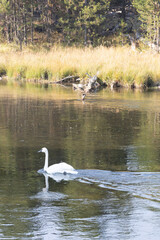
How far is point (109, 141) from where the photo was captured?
11180mm

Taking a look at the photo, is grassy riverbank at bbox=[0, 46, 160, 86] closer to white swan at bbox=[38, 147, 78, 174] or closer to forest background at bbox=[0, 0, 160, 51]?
forest background at bbox=[0, 0, 160, 51]

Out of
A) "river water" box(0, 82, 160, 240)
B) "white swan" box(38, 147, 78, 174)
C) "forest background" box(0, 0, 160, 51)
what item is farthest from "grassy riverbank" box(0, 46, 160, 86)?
"white swan" box(38, 147, 78, 174)

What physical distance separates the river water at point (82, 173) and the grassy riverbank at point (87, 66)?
647cm

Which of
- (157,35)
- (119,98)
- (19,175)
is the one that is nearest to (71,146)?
(19,175)

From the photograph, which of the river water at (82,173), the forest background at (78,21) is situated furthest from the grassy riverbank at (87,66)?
the forest background at (78,21)

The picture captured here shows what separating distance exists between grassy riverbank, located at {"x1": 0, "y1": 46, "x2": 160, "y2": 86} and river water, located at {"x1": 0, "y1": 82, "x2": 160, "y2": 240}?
6.47 metres

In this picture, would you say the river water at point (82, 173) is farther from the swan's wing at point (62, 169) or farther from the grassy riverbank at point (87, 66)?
the grassy riverbank at point (87, 66)

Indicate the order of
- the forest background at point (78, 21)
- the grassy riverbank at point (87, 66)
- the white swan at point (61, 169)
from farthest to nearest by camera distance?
the forest background at point (78, 21), the grassy riverbank at point (87, 66), the white swan at point (61, 169)

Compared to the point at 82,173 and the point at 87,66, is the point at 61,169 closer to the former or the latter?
the point at 82,173

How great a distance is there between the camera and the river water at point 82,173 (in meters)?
6.01

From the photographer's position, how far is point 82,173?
27.0 ft

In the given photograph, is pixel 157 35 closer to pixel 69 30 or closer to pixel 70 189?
pixel 69 30

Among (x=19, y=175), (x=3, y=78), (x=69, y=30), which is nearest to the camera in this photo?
(x=19, y=175)

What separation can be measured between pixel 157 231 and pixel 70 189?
1.94 m
